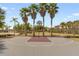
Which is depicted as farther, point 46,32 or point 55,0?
point 46,32

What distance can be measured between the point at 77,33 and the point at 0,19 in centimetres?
438

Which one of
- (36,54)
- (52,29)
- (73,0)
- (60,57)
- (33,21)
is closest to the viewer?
(73,0)

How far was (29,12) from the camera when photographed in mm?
10117

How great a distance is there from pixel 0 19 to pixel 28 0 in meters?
6.98

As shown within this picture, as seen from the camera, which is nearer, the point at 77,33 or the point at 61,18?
the point at 61,18

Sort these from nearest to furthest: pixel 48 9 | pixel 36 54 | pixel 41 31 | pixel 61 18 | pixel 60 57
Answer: pixel 60 57 < pixel 36 54 < pixel 61 18 < pixel 41 31 < pixel 48 9

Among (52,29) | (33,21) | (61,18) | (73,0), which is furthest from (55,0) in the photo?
(52,29)

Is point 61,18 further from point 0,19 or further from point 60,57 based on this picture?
point 0,19

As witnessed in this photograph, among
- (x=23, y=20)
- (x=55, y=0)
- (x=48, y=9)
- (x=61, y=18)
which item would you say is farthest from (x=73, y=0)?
(x=48, y=9)

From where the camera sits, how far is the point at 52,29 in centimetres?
1026

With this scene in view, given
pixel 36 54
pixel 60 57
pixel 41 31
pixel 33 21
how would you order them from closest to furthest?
pixel 60 57
pixel 36 54
pixel 33 21
pixel 41 31

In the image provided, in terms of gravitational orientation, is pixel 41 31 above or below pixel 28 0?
below

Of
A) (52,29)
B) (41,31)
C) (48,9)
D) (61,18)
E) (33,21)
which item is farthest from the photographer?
(48,9)

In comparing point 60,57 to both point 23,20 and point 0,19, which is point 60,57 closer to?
point 23,20
